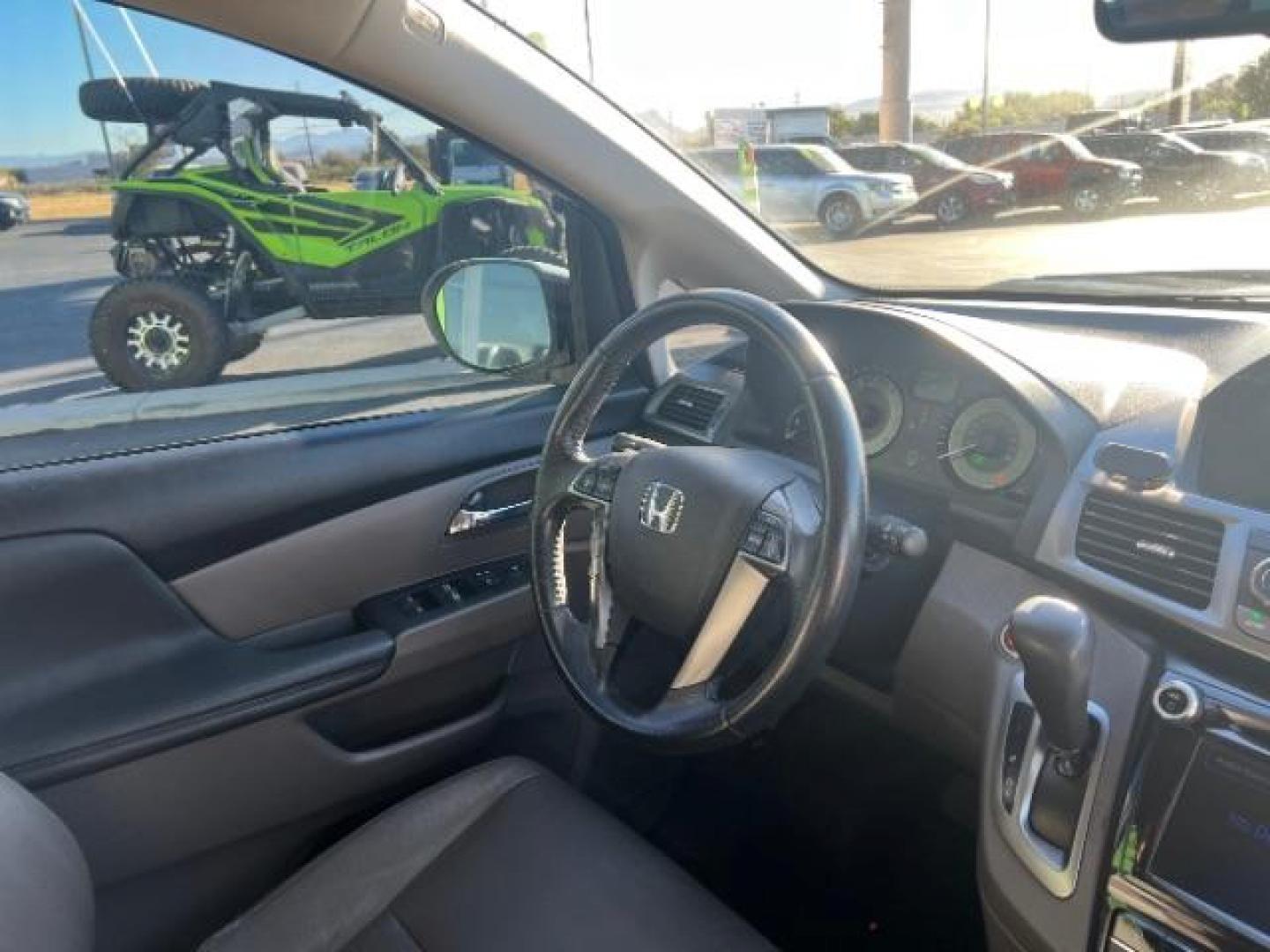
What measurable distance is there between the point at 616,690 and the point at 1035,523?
68 cm

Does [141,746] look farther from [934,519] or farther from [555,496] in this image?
[934,519]

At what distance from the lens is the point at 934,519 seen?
1.72 metres

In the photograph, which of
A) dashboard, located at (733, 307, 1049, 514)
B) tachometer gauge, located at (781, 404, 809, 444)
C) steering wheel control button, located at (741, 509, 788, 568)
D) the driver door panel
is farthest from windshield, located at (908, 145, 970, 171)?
steering wheel control button, located at (741, 509, 788, 568)

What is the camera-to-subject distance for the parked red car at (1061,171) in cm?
197

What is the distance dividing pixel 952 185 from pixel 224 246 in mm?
2001

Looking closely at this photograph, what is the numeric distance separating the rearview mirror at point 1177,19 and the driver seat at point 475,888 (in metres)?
1.31

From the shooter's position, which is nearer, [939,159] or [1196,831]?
[1196,831]

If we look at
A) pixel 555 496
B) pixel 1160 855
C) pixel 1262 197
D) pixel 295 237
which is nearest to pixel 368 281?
pixel 295 237

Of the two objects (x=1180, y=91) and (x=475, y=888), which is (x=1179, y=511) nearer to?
(x=1180, y=91)

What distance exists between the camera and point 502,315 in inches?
93.8

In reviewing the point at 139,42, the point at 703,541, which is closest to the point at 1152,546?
the point at 703,541

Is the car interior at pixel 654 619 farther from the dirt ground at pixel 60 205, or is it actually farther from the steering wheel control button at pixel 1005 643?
the dirt ground at pixel 60 205

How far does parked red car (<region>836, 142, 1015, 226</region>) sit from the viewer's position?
236 centimetres

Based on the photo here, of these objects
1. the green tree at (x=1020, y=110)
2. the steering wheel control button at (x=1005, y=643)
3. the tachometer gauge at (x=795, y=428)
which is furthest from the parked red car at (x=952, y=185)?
the steering wheel control button at (x=1005, y=643)
